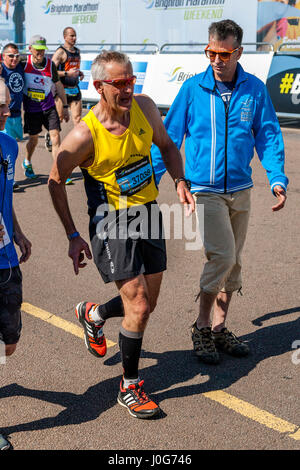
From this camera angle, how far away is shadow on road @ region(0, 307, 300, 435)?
3840 mm

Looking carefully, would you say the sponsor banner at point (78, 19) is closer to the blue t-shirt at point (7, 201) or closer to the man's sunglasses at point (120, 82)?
the man's sunglasses at point (120, 82)

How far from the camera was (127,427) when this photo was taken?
3691mm

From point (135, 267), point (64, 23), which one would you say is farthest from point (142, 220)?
point (64, 23)

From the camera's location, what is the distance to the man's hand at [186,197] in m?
3.91

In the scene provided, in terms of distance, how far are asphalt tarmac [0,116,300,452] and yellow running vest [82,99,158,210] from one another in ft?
4.00

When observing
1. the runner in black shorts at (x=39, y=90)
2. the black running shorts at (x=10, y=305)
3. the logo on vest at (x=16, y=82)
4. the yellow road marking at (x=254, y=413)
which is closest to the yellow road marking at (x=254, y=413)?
the yellow road marking at (x=254, y=413)

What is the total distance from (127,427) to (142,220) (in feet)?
3.91

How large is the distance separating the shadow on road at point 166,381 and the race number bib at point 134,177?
1.28 meters

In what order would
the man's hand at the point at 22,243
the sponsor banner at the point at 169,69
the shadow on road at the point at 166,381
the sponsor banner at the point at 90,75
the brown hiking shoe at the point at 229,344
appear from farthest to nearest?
the sponsor banner at the point at 90,75 → the sponsor banner at the point at 169,69 → the brown hiking shoe at the point at 229,344 → the shadow on road at the point at 166,381 → the man's hand at the point at 22,243

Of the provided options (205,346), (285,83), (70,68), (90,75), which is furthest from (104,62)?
(90,75)

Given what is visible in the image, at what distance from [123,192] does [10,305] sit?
91cm

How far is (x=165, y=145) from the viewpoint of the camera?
13.6 feet

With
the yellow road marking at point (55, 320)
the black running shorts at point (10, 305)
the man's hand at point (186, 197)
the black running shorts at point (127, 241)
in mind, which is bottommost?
the yellow road marking at point (55, 320)

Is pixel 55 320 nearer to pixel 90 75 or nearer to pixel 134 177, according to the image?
pixel 134 177
